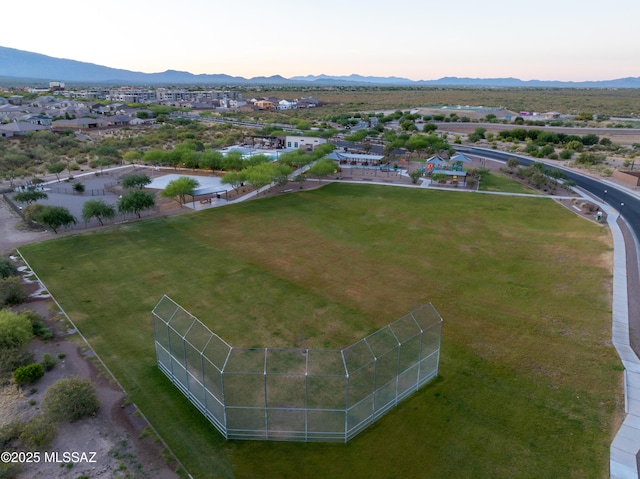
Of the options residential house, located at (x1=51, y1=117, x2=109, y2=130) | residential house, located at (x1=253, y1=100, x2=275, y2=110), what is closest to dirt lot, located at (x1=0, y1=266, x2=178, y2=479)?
residential house, located at (x1=51, y1=117, x2=109, y2=130)

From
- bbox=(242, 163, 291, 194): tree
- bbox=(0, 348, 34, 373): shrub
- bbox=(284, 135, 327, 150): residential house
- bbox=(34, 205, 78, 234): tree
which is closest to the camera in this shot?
bbox=(0, 348, 34, 373): shrub

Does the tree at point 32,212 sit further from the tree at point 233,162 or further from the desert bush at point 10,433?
the desert bush at point 10,433

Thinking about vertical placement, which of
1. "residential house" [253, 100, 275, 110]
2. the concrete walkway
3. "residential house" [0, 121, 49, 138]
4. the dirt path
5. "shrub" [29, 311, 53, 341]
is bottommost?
the dirt path

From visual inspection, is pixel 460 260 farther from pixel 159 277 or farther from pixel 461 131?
pixel 461 131

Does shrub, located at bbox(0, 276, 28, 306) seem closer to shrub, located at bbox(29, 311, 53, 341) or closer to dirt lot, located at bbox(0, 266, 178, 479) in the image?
shrub, located at bbox(29, 311, 53, 341)

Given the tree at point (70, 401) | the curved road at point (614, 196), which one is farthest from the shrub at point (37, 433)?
the curved road at point (614, 196)

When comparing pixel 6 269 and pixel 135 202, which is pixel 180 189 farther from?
pixel 6 269
